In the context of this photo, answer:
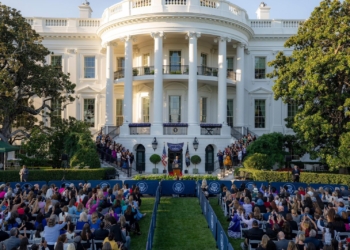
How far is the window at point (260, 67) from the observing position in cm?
3728

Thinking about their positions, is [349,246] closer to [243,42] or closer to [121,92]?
[243,42]

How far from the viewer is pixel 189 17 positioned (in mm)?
30312

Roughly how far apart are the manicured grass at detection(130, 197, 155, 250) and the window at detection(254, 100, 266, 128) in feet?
66.7

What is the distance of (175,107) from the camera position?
34219 mm

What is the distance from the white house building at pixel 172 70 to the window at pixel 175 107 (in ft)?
0.31

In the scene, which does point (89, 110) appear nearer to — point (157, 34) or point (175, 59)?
point (175, 59)

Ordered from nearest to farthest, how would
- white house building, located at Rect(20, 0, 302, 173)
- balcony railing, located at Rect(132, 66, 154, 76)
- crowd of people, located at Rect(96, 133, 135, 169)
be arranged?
1. crowd of people, located at Rect(96, 133, 135, 169)
2. white house building, located at Rect(20, 0, 302, 173)
3. balcony railing, located at Rect(132, 66, 154, 76)

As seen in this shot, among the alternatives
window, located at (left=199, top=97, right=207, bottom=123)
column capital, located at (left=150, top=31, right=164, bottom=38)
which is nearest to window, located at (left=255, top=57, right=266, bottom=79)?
window, located at (left=199, top=97, right=207, bottom=123)

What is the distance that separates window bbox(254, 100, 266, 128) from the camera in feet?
121

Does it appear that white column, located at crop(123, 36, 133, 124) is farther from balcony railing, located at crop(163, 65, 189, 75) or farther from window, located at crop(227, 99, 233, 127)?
window, located at crop(227, 99, 233, 127)

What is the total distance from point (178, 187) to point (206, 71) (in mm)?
15973

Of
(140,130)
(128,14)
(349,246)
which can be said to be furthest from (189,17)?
(349,246)

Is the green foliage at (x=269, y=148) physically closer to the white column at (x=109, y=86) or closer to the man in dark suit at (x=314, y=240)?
the white column at (x=109, y=86)

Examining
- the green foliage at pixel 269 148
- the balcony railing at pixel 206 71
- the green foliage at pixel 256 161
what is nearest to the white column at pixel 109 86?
the balcony railing at pixel 206 71
